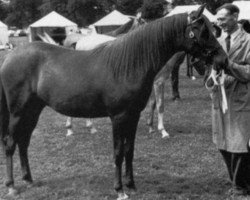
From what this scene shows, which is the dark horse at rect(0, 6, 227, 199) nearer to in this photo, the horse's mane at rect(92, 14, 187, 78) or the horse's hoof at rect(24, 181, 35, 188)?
the horse's mane at rect(92, 14, 187, 78)

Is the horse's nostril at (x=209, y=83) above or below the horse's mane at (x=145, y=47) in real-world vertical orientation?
below

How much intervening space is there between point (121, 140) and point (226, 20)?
1.76m

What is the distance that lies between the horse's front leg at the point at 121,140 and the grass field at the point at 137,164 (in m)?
0.25

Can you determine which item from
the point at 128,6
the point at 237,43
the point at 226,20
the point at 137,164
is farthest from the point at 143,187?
the point at 128,6

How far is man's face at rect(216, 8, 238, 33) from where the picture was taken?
15.6ft

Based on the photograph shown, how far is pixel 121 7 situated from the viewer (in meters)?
63.5

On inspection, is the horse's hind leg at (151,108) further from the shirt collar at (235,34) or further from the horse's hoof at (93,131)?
the shirt collar at (235,34)

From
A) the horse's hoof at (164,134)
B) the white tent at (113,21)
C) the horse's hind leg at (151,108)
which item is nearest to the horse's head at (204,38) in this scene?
the horse's hoof at (164,134)

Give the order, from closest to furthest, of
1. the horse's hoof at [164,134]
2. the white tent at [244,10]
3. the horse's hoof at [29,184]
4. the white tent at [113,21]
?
the horse's hoof at [29,184] < the horse's hoof at [164,134] < the white tent at [244,10] < the white tent at [113,21]

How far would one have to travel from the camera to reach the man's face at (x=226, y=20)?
4749 mm

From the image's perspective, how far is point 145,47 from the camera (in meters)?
4.81

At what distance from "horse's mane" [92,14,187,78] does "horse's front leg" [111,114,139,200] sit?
50 centimetres

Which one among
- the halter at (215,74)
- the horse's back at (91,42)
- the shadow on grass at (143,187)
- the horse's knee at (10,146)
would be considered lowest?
the shadow on grass at (143,187)

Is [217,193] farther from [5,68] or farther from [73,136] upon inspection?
[73,136]
